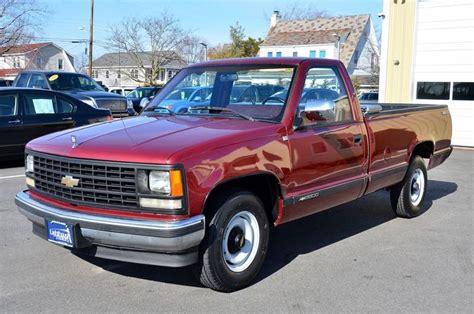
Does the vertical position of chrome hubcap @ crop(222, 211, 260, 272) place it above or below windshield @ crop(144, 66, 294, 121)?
below

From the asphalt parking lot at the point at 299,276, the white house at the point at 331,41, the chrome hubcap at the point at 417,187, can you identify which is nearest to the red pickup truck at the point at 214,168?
the asphalt parking lot at the point at 299,276

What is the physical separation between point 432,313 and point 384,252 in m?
1.46

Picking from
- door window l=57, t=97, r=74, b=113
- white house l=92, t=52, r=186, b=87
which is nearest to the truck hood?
door window l=57, t=97, r=74, b=113

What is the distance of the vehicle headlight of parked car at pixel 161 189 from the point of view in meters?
3.63

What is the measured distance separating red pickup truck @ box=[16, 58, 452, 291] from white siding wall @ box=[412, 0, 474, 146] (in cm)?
992

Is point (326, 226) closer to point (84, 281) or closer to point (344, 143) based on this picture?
point (344, 143)

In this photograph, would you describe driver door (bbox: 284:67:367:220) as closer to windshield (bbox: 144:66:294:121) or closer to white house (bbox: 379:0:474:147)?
windshield (bbox: 144:66:294:121)

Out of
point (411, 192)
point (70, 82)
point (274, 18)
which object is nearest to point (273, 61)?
point (411, 192)

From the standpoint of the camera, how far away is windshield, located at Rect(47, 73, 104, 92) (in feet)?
48.6

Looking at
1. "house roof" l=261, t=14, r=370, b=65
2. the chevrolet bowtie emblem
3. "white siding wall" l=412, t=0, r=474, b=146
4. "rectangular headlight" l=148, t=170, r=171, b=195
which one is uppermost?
"house roof" l=261, t=14, r=370, b=65

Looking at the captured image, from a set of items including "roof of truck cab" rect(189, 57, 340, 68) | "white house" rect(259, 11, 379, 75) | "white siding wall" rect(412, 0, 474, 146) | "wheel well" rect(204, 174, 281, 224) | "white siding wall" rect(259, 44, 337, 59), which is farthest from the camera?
"white house" rect(259, 11, 379, 75)

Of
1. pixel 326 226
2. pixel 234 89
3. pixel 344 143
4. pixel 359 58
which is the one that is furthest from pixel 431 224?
pixel 359 58

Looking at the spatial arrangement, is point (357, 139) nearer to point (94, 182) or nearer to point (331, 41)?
point (94, 182)

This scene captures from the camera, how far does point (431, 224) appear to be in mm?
6508
